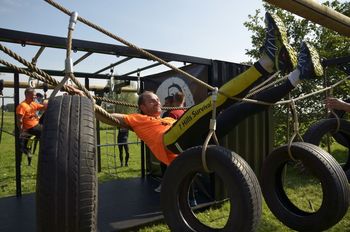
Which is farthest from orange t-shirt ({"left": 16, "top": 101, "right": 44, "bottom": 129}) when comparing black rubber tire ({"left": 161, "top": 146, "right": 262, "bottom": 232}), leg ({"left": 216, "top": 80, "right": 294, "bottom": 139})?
black rubber tire ({"left": 161, "top": 146, "right": 262, "bottom": 232})

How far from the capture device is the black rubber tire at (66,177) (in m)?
1.43

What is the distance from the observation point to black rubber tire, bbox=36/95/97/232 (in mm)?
1432

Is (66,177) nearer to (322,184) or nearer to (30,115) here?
(322,184)

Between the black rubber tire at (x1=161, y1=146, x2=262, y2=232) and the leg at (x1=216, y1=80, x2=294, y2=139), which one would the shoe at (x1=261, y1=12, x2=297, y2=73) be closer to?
the leg at (x1=216, y1=80, x2=294, y2=139)

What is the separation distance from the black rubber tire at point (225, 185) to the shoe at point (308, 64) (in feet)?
2.68

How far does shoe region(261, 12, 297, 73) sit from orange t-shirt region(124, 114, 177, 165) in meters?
1.27

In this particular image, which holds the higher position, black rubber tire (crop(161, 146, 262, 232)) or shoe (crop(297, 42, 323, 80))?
shoe (crop(297, 42, 323, 80))

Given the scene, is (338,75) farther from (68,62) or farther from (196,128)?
(68,62)

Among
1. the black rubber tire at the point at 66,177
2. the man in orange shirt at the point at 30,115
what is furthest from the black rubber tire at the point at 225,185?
the man in orange shirt at the point at 30,115

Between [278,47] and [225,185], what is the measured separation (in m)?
0.97

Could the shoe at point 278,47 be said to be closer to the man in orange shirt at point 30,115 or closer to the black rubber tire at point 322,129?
the black rubber tire at point 322,129

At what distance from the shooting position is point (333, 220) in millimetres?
2293

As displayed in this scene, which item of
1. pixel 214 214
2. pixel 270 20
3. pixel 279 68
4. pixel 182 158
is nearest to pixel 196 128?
pixel 182 158

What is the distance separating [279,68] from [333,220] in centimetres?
114
